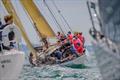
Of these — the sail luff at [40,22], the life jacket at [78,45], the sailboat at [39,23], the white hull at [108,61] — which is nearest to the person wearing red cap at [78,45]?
the life jacket at [78,45]

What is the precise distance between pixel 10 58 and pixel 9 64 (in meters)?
0.17

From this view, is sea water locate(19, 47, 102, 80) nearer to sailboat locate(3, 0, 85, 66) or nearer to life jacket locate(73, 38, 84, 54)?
life jacket locate(73, 38, 84, 54)

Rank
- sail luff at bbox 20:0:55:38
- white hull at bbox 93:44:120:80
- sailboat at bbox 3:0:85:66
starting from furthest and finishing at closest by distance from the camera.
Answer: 1. sail luff at bbox 20:0:55:38
2. sailboat at bbox 3:0:85:66
3. white hull at bbox 93:44:120:80

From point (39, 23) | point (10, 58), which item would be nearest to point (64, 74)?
point (10, 58)

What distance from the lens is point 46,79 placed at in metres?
15.0

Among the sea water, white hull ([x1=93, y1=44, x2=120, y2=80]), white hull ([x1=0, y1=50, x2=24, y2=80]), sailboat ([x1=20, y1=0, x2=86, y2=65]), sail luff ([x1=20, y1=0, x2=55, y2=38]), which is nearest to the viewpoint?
white hull ([x1=93, y1=44, x2=120, y2=80])

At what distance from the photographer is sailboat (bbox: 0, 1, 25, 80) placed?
11.0 metres

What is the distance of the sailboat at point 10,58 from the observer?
1098cm

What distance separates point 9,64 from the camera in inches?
434

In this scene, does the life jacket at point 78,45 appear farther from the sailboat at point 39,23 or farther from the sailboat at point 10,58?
the sailboat at point 10,58

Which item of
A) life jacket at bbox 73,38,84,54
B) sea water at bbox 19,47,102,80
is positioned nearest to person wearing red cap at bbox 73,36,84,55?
life jacket at bbox 73,38,84,54

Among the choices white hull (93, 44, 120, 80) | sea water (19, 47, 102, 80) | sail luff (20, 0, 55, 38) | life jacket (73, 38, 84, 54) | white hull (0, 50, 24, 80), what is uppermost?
sail luff (20, 0, 55, 38)

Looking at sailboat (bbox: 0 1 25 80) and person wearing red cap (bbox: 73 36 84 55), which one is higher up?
sailboat (bbox: 0 1 25 80)

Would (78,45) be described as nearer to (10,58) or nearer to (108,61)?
(10,58)
